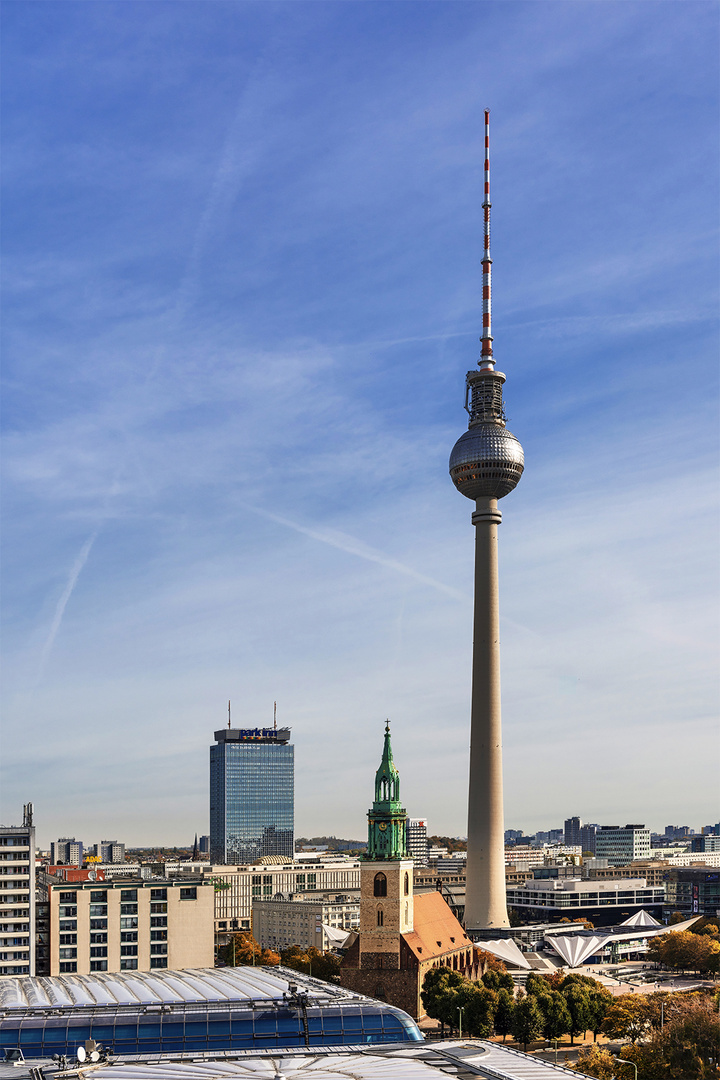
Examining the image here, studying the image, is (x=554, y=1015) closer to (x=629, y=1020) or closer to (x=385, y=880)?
(x=629, y=1020)

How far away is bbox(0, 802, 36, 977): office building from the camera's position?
142750 mm

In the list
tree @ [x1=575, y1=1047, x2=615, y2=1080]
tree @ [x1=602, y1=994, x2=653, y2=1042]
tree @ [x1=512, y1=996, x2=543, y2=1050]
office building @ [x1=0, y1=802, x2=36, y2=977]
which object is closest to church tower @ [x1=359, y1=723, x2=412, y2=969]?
tree @ [x1=512, y1=996, x2=543, y2=1050]

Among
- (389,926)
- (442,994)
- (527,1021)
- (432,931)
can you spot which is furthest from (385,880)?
(527,1021)

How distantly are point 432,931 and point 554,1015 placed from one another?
112ft

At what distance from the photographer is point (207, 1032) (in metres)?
83.8

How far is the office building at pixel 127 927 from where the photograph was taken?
5773 inches

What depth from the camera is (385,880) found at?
141 meters

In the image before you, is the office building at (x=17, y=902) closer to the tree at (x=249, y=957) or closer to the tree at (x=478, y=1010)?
the tree at (x=249, y=957)

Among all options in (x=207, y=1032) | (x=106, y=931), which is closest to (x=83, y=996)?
(x=207, y=1032)

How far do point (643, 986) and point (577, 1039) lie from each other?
48688 mm

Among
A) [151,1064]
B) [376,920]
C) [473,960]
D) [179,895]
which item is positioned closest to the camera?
[151,1064]

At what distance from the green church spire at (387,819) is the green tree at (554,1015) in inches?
1122

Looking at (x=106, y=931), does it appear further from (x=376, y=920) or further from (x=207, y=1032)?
(x=207, y=1032)

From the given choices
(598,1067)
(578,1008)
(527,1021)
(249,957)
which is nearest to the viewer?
(598,1067)
